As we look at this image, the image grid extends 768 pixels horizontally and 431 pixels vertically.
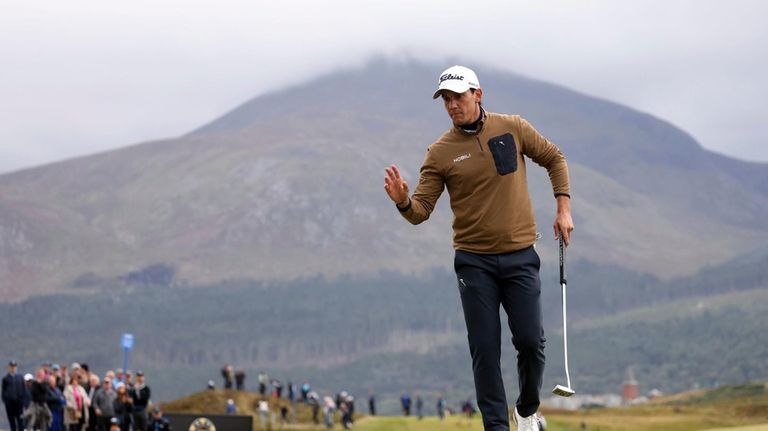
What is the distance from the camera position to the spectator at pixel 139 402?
43.2m

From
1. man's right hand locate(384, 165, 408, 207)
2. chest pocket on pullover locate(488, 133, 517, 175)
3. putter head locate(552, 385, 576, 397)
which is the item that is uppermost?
chest pocket on pullover locate(488, 133, 517, 175)

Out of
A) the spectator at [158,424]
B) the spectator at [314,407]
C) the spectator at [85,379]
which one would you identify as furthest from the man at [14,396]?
the spectator at [314,407]

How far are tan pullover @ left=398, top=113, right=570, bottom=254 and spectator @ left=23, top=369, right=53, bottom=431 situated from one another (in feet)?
86.6

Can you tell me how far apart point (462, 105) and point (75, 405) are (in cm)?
2819

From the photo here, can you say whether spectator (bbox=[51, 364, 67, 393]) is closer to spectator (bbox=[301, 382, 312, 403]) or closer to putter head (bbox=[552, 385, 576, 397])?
putter head (bbox=[552, 385, 576, 397])

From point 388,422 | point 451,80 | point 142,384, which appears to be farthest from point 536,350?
point 388,422

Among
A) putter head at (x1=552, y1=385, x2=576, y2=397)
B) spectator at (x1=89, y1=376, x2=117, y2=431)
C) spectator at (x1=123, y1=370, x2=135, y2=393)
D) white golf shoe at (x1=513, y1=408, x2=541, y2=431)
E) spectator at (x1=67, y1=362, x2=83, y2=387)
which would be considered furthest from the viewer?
spectator at (x1=123, y1=370, x2=135, y2=393)

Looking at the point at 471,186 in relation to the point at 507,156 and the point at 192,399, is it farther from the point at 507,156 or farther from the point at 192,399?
the point at 192,399

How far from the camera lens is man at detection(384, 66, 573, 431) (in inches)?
535

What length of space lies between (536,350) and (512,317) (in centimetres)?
44

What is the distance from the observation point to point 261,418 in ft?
271

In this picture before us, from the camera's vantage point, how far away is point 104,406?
137 feet

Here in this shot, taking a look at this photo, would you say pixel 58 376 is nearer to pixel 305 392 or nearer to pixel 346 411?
pixel 346 411

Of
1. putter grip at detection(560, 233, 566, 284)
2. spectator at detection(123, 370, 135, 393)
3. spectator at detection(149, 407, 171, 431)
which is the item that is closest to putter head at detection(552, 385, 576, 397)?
putter grip at detection(560, 233, 566, 284)
